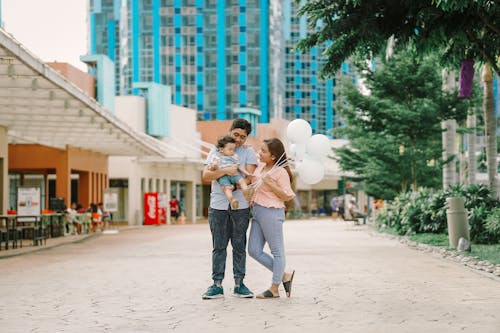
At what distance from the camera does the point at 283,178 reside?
9.69 meters

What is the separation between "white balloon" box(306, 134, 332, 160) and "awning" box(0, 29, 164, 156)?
7224 millimetres

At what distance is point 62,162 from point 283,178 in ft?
93.8

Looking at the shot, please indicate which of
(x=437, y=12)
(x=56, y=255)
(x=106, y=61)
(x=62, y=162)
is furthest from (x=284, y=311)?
(x=106, y=61)

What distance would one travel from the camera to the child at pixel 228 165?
9.18 m

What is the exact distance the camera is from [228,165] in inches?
363

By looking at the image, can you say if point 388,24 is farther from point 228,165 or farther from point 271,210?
point 228,165

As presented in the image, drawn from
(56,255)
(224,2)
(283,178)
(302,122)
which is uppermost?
(224,2)

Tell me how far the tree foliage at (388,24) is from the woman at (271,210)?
9.96ft

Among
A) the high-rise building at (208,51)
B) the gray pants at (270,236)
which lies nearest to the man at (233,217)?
the gray pants at (270,236)

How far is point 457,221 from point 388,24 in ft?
21.7

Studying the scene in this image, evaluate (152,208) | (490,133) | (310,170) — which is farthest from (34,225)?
(152,208)

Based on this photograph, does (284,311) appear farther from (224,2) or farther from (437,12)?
Result: (224,2)

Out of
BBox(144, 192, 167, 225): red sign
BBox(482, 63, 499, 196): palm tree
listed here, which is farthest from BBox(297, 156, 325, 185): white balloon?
BBox(144, 192, 167, 225): red sign

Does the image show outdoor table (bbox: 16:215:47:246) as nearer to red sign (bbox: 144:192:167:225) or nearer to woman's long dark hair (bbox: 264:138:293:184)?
woman's long dark hair (bbox: 264:138:293:184)
